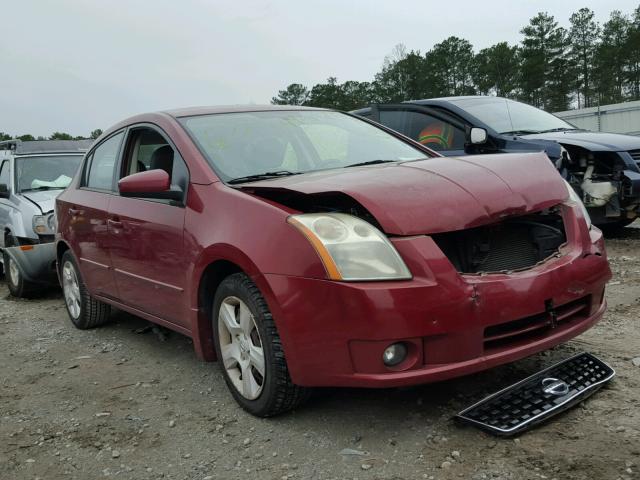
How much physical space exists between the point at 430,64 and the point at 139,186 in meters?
76.1

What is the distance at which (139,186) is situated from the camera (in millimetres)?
3391

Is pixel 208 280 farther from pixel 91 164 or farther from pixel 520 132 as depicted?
pixel 520 132

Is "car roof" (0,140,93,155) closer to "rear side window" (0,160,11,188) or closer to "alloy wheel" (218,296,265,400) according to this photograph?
"rear side window" (0,160,11,188)

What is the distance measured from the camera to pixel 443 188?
2771 millimetres

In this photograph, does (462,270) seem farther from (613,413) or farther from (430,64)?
(430,64)

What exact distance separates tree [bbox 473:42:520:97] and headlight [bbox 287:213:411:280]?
6722cm

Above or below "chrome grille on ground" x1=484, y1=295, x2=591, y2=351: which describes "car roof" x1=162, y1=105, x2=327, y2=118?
above

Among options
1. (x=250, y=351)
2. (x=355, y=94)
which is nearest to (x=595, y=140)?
(x=250, y=351)

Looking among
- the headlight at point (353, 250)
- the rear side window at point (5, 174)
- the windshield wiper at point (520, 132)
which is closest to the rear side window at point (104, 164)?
the headlight at point (353, 250)

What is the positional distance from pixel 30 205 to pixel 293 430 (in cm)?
567

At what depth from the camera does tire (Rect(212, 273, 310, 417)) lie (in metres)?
2.79

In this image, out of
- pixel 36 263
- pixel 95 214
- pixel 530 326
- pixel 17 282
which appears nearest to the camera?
pixel 530 326

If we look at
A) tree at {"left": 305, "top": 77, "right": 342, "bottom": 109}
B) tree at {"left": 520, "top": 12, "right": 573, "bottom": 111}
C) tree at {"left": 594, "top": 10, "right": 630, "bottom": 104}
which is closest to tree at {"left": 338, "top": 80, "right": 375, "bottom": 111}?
tree at {"left": 305, "top": 77, "right": 342, "bottom": 109}

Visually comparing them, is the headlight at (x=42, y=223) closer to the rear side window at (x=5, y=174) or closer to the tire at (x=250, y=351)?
the rear side window at (x=5, y=174)
